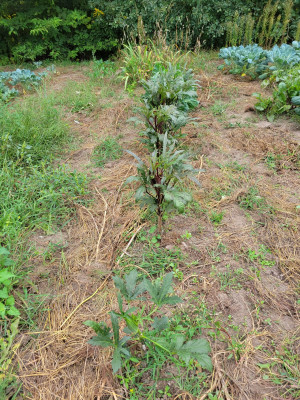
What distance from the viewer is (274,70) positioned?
405cm

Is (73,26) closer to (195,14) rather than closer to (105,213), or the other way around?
(195,14)

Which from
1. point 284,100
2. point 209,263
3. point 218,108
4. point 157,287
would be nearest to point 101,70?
point 218,108

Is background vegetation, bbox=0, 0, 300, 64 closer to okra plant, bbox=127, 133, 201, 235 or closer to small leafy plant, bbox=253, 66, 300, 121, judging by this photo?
small leafy plant, bbox=253, 66, 300, 121

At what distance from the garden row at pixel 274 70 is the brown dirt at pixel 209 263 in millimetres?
320

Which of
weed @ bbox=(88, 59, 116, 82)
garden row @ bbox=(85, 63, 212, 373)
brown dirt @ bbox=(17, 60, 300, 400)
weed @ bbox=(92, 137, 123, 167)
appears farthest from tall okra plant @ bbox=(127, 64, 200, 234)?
weed @ bbox=(88, 59, 116, 82)

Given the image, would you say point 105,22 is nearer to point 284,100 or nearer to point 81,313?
point 284,100

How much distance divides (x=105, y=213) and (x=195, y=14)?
488 centimetres

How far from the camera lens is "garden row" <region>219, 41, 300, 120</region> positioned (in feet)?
11.0

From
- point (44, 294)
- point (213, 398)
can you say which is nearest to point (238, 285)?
point (213, 398)

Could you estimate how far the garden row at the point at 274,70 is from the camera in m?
3.36

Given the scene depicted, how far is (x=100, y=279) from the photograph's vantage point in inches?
72.3

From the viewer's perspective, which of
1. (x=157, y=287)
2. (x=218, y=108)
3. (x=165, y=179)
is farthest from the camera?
(x=218, y=108)

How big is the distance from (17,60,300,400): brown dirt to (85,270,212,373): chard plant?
177mm

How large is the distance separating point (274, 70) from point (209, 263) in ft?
11.3
